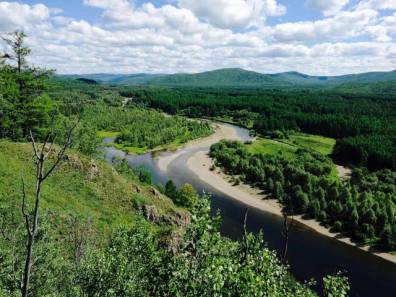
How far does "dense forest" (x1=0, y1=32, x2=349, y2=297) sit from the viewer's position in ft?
47.4

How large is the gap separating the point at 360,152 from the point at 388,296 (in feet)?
299

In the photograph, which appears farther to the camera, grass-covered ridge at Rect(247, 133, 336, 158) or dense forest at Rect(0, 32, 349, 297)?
grass-covered ridge at Rect(247, 133, 336, 158)

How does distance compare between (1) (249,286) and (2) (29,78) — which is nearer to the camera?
(1) (249,286)

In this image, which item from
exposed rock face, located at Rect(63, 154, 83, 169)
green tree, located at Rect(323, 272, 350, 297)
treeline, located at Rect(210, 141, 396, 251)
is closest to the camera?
green tree, located at Rect(323, 272, 350, 297)

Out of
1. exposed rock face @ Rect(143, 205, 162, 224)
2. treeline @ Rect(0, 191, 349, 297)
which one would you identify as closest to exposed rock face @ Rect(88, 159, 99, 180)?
exposed rock face @ Rect(143, 205, 162, 224)

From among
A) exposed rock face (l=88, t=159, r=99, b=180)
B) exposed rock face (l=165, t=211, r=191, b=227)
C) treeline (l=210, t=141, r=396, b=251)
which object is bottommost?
treeline (l=210, t=141, r=396, b=251)

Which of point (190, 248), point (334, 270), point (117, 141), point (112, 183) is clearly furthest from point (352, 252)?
point (117, 141)

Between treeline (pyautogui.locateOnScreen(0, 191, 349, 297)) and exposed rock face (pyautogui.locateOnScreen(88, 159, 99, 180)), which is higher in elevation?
treeline (pyautogui.locateOnScreen(0, 191, 349, 297))

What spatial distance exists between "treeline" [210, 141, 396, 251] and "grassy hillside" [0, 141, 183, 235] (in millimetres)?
28205

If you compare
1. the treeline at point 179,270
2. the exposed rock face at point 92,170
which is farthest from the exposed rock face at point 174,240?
the exposed rock face at point 92,170

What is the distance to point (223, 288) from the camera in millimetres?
13797

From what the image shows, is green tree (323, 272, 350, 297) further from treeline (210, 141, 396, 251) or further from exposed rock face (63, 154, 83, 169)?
treeline (210, 141, 396, 251)

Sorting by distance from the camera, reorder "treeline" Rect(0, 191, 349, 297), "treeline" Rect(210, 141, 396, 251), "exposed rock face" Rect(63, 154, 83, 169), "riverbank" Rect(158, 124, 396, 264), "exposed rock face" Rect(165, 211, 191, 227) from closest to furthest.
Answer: "treeline" Rect(0, 191, 349, 297) → "exposed rock face" Rect(63, 154, 83, 169) → "exposed rock face" Rect(165, 211, 191, 227) → "treeline" Rect(210, 141, 396, 251) → "riverbank" Rect(158, 124, 396, 264)

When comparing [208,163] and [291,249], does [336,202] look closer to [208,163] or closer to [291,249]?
[291,249]
